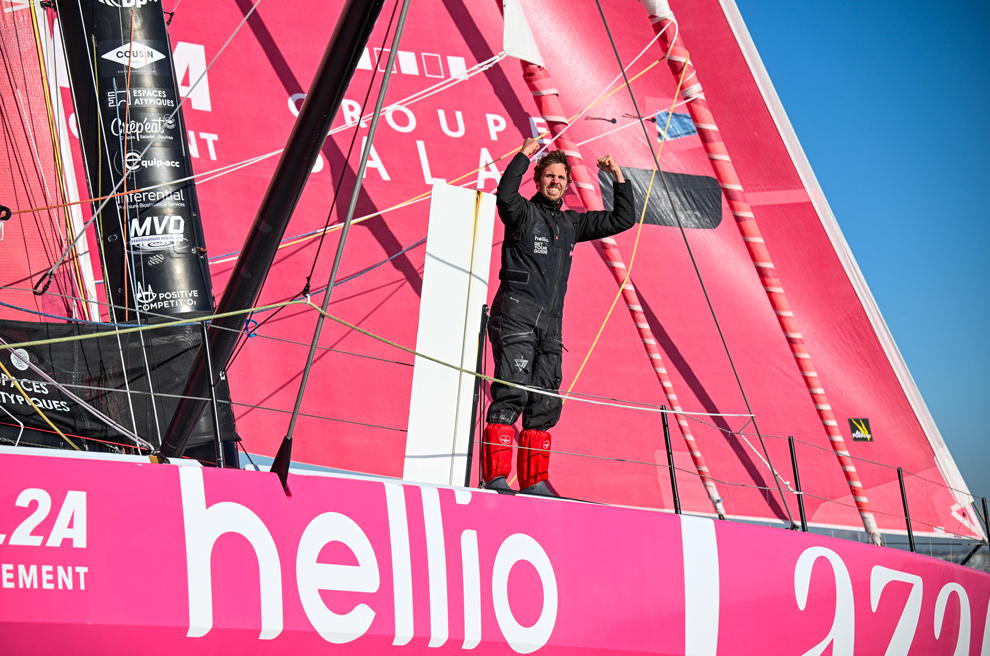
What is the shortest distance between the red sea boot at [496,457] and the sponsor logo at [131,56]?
2304 mm

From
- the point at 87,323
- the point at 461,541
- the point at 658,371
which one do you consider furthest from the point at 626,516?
the point at 658,371

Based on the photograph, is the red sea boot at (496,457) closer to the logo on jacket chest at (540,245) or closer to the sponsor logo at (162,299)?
the logo on jacket chest at (540,245)

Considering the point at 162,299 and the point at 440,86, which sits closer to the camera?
the point at 162,299

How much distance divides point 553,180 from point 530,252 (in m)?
0.25

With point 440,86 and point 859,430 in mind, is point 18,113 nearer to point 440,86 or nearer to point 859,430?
point 440,86

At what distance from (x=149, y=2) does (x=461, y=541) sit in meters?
2.82

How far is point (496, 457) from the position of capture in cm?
247

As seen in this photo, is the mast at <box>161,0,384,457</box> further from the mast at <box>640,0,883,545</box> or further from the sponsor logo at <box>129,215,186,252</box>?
the mast at <box>640,0,883,545</box>

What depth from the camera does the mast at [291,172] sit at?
1890 mm

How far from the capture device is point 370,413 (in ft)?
16.8

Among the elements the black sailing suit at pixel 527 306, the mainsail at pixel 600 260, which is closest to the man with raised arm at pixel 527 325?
the black sailing suit at pixel 527 306

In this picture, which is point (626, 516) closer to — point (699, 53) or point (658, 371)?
point (658, 371)

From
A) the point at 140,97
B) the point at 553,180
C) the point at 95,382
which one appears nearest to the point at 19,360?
the point at 95,382

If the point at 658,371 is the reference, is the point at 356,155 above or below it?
above
